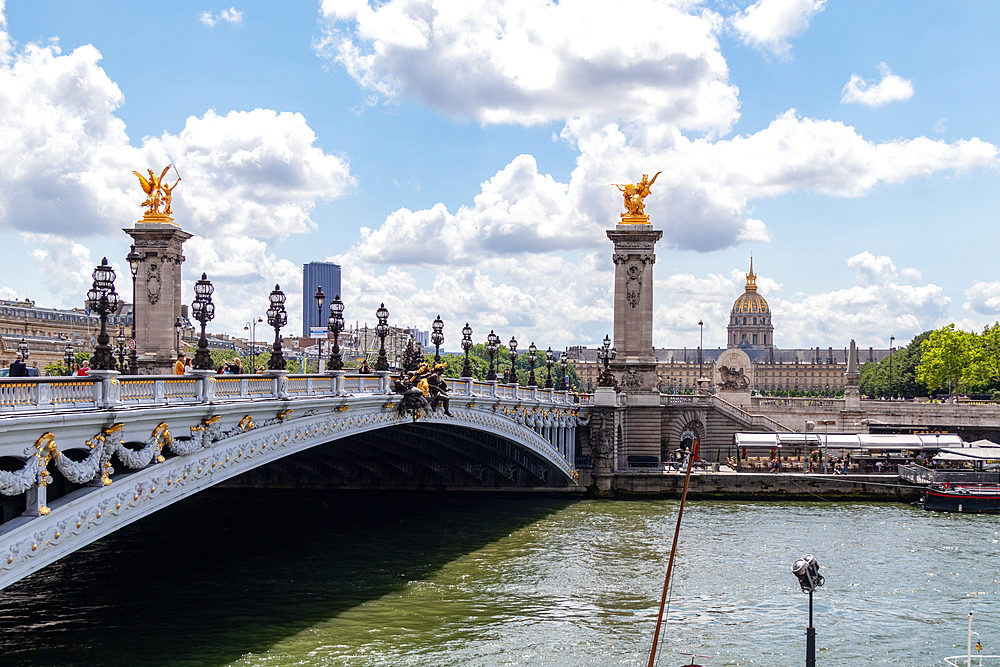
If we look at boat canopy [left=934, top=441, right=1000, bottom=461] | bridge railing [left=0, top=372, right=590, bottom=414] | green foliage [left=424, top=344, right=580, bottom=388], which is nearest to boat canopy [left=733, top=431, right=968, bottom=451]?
boat canopy [left=934, top=441, right=1000, bottom=461]

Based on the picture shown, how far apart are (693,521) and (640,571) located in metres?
10.4

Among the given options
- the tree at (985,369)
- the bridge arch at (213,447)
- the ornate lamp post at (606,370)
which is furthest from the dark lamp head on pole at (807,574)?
the tree at (985,369)

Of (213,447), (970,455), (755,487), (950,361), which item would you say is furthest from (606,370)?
(950,361)

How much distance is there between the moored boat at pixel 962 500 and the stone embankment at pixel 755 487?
6.36 feet

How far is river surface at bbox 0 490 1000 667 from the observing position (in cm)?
2325

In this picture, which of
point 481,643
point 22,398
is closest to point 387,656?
point 481,643

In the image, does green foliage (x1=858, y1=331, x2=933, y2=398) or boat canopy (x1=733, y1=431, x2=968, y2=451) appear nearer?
boat canopy (x1=733, y1=431, x2=968, y2=451)

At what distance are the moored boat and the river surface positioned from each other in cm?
207

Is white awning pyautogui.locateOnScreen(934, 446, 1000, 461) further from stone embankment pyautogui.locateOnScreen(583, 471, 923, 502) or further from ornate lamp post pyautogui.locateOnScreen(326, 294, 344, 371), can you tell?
ornate lamp post pyautogui.locateOnScreen(326, 294, 344, 371)

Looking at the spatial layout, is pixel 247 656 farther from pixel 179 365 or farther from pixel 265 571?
pixel 265 571

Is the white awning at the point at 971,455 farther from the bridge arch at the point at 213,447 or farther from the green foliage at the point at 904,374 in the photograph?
the green foliage at the point at 904,374

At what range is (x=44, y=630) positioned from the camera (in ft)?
79.4

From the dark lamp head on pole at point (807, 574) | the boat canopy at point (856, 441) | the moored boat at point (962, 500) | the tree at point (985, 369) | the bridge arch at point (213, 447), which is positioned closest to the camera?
the bridge arch at point (213, 447)

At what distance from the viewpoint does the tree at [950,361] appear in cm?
9138
